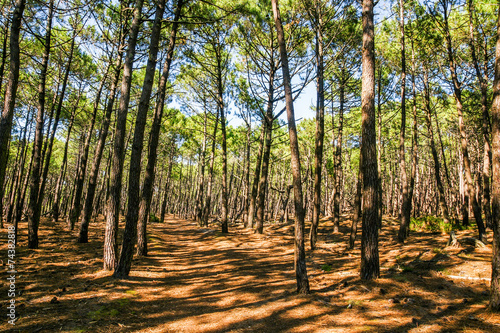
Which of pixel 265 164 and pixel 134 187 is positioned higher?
pixel 265 164

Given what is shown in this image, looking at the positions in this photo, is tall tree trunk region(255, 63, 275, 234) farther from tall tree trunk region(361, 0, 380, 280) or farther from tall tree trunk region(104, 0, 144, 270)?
tall tree trunk region(104, 0, 144, 270)

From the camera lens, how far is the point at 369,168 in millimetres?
6188

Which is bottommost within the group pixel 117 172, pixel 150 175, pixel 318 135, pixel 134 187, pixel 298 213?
pixel 298 213

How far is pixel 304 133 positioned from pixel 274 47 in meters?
14.5

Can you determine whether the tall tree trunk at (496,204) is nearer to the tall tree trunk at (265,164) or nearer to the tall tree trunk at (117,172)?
the tall tree trunk at (117,172)

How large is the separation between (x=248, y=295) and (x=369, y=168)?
4.09 metres

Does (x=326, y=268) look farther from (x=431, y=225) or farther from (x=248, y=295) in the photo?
(x=431, y=225)

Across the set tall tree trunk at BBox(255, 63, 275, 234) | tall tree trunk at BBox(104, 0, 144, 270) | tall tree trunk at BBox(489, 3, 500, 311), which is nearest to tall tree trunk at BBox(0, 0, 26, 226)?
tall tree trunk at BBox(104, 0, 144, 270)

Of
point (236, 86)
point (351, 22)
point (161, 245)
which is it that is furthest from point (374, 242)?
point (236, 86)

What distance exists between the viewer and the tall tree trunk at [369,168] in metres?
5.92

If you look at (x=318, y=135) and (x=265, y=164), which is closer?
(x=318, y=135)

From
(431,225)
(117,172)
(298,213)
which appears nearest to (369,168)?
(298,213)

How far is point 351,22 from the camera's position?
11719 millimetres

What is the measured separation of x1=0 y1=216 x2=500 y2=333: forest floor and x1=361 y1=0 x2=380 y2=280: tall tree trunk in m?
0.47
